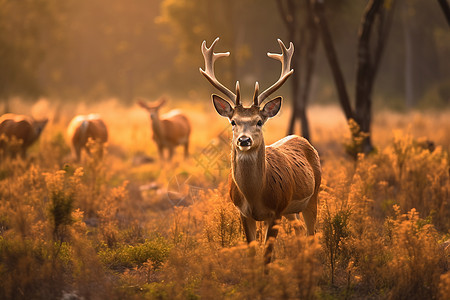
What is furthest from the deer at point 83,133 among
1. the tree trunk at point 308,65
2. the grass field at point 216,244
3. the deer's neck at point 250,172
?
the deer's neck at point 250,172

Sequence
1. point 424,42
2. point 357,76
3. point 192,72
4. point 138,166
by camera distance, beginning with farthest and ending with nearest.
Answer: point 192,72 < point 424,42 < point 138,166 < point 357,76

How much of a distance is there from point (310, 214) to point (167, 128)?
875 centimetres

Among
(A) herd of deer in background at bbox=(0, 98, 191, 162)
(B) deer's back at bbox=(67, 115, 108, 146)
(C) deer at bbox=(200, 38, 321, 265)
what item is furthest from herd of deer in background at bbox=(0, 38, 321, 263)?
(B) deer's back at bbox=(67, 115, 108, 146)

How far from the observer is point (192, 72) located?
48.0 metres

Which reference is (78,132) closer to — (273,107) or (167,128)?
(167,128)

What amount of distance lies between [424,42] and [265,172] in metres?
40.8

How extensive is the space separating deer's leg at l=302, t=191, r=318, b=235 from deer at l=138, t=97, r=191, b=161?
27.0ft

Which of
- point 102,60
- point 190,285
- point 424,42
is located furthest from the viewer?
point 102,60

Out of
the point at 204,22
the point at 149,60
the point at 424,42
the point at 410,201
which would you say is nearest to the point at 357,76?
the point at 410,201

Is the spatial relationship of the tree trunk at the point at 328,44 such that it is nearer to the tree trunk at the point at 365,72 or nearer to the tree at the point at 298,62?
the tree trunk at the point at 365,72

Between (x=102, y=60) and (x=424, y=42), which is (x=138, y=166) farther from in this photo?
(x=102, y=60)

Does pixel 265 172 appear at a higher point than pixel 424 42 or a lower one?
lower

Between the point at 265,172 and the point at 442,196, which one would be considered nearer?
the point at 265,172

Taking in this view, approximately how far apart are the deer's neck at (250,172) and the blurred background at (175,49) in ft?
49.3
